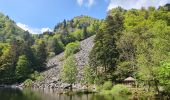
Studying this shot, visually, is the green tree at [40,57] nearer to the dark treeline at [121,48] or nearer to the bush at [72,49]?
the bush at [72,49]

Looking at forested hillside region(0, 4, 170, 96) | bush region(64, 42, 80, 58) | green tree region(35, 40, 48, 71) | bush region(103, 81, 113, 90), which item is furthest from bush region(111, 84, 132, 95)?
bush region(64, 42, 80, 58)

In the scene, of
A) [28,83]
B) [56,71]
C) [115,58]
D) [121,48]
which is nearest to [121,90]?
[121,48]

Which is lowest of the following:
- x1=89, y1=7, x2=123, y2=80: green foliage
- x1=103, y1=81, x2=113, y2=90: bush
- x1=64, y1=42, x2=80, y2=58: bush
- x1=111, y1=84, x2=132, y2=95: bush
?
x1=111, y1=84, x2=132, y2=95: bush

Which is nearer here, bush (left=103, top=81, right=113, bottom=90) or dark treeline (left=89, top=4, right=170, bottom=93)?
dark treeline (left=89, top=4, right=170, bottom=93)

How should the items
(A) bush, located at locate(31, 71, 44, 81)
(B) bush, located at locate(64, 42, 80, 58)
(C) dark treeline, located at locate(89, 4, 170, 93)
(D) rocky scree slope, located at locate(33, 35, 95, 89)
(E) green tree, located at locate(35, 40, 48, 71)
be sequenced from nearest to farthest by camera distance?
(C) dark treeline, located at locate(89, 4, 170, 93) → (D) rocky scree slope, located at locate(33, 35, 95, 89) → (A) bush, located at locate(31, 71, 44, 81) → (E) green tree, located at locate(35, 40, 48, 71) → (B) bush, located at locate(64, 42, 80, 58)

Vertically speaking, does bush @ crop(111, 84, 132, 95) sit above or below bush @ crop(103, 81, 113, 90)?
below

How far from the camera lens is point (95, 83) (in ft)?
250

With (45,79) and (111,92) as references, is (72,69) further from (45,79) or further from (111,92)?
(45,79)

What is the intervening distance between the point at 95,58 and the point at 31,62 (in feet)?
146

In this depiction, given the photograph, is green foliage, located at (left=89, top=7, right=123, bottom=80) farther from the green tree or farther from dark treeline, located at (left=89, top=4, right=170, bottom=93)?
the green tree

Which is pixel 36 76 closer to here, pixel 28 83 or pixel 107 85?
pixel 28 83

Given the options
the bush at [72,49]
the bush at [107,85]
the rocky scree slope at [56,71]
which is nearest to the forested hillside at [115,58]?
the bush at [72,49]

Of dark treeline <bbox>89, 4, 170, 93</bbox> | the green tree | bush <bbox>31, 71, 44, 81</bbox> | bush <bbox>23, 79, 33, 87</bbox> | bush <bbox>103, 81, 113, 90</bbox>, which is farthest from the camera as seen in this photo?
the green tree

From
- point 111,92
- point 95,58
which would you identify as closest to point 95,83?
point 95,58
